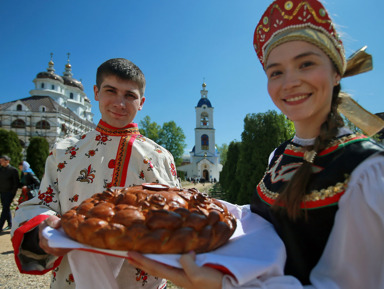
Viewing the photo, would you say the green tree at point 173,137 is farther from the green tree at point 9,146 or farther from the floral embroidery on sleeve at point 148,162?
the floral embroidery on sleeve at point 148,162

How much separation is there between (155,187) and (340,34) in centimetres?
144

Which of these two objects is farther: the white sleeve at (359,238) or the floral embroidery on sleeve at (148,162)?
the floral embroidery on sleeve at (148,162)

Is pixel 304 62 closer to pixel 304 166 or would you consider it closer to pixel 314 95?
pixel 314 95

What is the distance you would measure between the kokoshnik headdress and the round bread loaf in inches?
41.2

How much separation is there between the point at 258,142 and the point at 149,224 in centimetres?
979

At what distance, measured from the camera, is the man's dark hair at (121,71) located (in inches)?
78.2

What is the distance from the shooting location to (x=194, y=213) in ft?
3.74

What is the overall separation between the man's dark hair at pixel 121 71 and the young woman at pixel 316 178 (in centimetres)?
106

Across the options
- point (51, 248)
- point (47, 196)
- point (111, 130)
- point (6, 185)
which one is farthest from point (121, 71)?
point (6, 185)

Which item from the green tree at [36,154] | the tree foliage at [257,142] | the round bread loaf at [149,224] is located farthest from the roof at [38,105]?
the round bread loaf at [149,224]

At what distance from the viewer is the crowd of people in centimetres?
106

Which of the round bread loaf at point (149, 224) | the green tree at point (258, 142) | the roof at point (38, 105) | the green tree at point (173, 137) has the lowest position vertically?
the round bread loaf at point (149, 224)

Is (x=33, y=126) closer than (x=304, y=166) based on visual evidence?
No

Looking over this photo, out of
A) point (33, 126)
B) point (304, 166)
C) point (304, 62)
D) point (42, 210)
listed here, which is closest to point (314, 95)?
point (304, 62)
